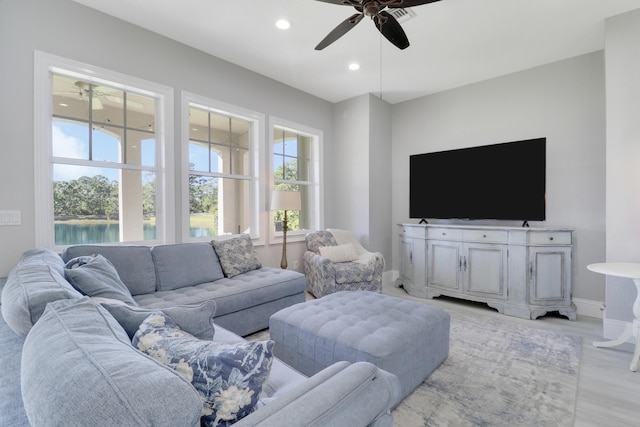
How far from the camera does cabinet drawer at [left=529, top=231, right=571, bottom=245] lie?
334cm

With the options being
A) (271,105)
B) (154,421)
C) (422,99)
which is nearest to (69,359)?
(154,421)

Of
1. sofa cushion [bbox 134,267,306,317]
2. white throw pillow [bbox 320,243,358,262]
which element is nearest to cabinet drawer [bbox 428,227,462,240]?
white throw pillow [bbox 320,243,358,262]

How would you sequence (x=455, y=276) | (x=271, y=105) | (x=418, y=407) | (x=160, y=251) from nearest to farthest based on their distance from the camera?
(x=418, y=407)
(x=160, y=251)
(x=455, y=276)
(x=271, y=105)

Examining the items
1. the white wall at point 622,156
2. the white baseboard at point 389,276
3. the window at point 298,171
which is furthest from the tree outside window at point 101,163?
the white wall at point 622,156

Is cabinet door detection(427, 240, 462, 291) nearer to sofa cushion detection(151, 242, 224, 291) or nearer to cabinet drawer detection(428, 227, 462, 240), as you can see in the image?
cabinet drawer detection(428, 227, 462, 240)

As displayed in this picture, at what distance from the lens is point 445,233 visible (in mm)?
4059

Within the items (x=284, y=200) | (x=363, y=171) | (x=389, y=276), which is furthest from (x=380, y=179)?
(x=284, y=200)

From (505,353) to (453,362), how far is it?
1.75ft

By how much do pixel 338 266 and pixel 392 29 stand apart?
2.57 metres

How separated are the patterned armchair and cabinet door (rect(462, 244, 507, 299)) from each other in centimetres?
107

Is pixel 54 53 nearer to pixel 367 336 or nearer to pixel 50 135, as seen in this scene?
pixel 50 135

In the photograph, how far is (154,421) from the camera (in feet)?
1.82

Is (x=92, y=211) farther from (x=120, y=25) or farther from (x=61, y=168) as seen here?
(x=120, y=25)

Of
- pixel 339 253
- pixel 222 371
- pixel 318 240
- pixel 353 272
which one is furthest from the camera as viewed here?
pixel 318 240
